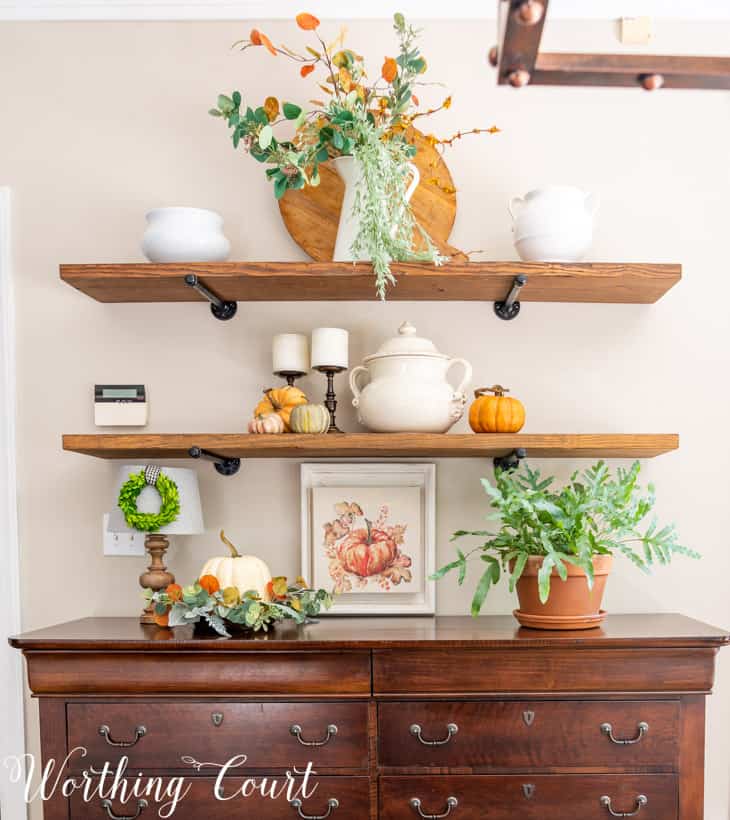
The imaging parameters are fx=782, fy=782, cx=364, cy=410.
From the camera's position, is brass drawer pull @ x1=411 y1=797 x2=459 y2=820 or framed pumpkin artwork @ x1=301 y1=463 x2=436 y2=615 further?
framed pumpkin artwork @ x1=301 y1=463 x2=436 y2=615

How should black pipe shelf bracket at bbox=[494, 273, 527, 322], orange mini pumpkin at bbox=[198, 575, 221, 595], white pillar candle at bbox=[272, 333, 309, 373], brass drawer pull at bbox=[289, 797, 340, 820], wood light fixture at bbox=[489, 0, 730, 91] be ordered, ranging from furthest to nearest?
black pipe shelf bracket at bbox=[494, 273, 527, 322] → white pillar candle at bbox=[272, 333, 309, 373] → orange mini pumpkin at bbox=[198, 575, 221, 595] → brass drawer pull at bbox=[289, 797, 340, 820] → wood light fixture at bbox=[489, 0, 730, 91]

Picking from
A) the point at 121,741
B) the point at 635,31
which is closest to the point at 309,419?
the point at 121,741

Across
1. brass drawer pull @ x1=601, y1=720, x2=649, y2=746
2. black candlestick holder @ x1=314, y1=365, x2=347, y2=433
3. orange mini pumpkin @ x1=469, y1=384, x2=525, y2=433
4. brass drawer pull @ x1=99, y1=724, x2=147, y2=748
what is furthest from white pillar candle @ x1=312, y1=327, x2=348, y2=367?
brass drawer pull @ x1=601, y1=720, x2=649, y2=746

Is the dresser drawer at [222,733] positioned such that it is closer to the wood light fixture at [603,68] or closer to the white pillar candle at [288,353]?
the white pillar candle at [288,353]

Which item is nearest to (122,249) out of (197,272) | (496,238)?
(197,272)

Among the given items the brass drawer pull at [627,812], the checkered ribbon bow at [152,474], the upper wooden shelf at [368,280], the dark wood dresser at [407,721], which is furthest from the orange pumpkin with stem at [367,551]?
the brass drawer pull at [627,812]

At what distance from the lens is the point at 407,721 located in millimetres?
1695

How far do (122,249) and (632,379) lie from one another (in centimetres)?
146

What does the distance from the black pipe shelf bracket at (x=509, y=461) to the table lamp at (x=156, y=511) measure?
789mm

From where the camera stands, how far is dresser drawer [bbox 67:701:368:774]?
1.70m

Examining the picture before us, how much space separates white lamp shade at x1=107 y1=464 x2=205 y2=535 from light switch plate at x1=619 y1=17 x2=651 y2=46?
65.9 inches

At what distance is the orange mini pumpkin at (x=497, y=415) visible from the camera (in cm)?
191

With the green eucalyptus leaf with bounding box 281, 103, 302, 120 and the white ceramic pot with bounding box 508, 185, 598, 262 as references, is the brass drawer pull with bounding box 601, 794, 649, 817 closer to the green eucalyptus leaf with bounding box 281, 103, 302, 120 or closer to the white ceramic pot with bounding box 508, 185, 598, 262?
the white ceramic pot with bounding box 508, 185, 598, 262

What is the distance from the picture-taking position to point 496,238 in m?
2.18
